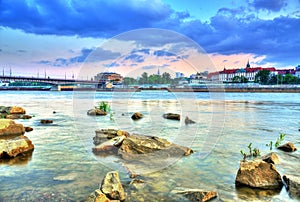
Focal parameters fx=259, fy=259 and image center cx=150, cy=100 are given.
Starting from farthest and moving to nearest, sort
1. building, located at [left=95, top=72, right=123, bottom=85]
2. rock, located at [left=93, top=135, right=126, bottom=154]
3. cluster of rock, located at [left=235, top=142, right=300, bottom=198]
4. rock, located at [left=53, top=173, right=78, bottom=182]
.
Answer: building, located at [left=95, top=72, right=123, bottom=85]
rock, located at [left=93, top=135, right=126, bottom=154]
rock, located at [left=53, top=173, right=78, bottom=182]
cluster of rock, located at [left=235, top=142, right=300, bottom=198]

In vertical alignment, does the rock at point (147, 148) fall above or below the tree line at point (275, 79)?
below

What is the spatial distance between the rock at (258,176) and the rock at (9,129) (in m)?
10.7

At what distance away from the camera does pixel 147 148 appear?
9516 mm

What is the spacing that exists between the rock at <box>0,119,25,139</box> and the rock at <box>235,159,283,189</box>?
10.7m

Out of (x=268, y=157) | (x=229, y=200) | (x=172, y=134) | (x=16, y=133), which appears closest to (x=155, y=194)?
(x=229, y=200)

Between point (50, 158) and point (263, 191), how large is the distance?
22.6 ft

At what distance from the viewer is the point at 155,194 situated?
6.26 meters

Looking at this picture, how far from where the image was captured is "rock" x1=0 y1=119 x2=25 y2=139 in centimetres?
1274

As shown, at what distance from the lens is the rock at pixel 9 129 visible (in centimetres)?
1274

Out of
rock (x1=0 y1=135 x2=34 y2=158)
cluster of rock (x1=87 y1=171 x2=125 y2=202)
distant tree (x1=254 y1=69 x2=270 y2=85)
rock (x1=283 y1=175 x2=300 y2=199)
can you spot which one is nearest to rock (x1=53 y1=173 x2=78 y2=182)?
cluster of rock (x1=87 y1=171 x2=125 y2=202)

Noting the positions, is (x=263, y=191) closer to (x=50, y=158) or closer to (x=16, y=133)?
(x=50, y=158)

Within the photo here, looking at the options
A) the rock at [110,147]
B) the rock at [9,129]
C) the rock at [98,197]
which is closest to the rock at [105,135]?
the rock at [110,147]

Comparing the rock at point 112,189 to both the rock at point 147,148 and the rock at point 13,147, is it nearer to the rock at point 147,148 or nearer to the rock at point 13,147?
the rock at point 147,148

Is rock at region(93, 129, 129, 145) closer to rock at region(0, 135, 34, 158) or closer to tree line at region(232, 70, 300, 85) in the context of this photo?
rock at region(0, 135, 34, 158)
